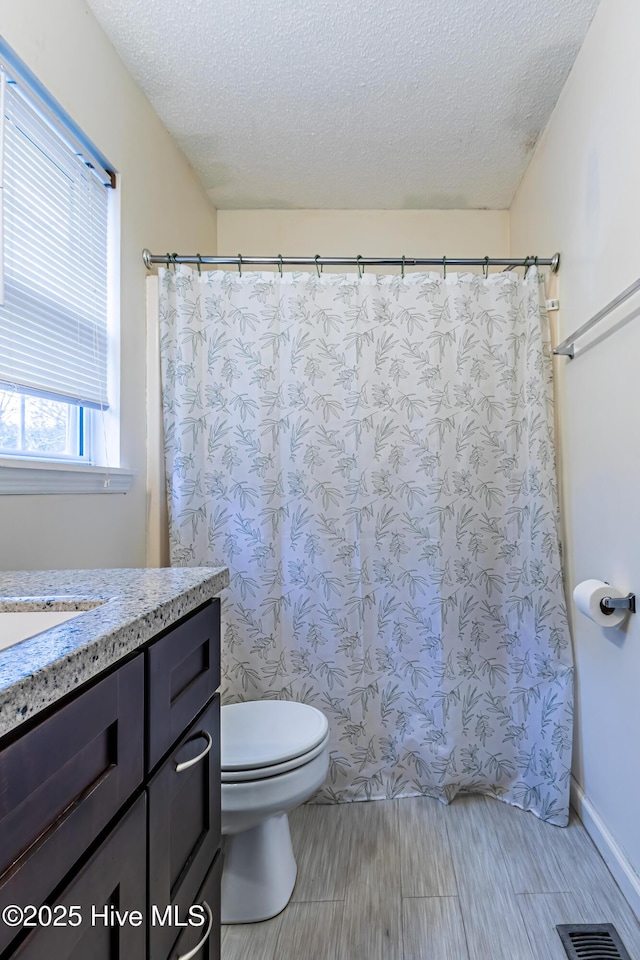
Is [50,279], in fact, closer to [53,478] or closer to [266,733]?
[53,478]

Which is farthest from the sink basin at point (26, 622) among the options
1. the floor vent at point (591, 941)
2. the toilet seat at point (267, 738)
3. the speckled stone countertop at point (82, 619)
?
the floor vent at point (591, 941)

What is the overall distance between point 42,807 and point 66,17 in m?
1.78

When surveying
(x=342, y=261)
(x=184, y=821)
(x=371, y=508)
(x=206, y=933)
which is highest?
(x=342, y=261)

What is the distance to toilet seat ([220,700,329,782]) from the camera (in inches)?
50.1

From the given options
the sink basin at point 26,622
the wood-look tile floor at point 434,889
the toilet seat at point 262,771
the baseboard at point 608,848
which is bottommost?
the wood-look tile floor at point 434,889

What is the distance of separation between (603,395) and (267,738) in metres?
1.33

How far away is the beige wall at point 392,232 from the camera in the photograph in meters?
2.48

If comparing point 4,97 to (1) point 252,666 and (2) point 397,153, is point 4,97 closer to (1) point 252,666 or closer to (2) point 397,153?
(2) point 397,153

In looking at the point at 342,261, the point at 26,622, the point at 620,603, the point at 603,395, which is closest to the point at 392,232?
the point at 342,261

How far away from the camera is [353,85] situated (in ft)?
5.69

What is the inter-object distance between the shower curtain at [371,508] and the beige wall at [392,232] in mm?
775

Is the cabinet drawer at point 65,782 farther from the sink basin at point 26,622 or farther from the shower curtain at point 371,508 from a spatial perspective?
the shower curtain at point 371,508

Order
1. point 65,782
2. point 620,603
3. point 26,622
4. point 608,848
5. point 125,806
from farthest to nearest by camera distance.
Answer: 1. point 608,848
2. point 620,603
3. point 26,622
4. point 125,806
5. point 65,782

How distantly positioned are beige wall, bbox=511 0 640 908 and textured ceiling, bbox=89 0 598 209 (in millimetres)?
197
